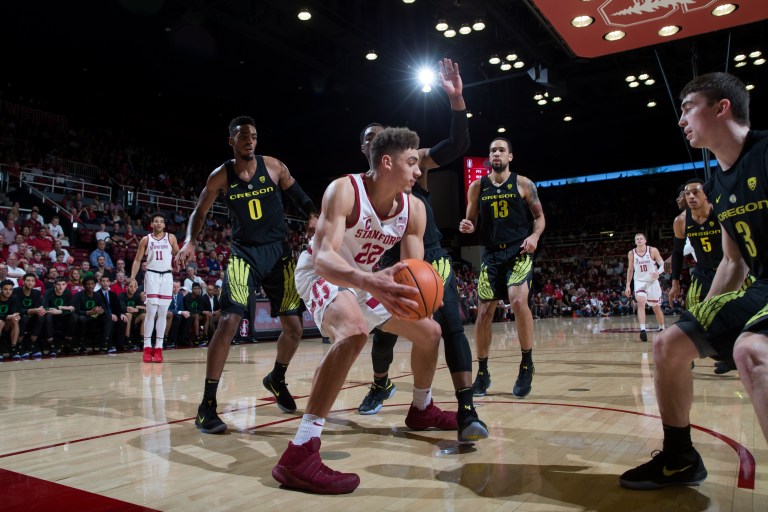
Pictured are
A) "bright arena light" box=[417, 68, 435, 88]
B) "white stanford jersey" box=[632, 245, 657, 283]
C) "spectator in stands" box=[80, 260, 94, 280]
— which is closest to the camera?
"spectator in stands" box=[80, 260, 94, 280]

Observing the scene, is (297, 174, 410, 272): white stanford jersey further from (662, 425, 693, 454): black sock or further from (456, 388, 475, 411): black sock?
(662, 425, 693, 454): black sock

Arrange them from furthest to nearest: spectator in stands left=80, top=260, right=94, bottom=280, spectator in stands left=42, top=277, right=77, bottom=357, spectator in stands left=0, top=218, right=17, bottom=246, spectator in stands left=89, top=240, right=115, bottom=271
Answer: spectator in stands left=89, top=240, right=115, bottom=271, spectator in stands left=0, top=218, right=17, bottom=246, spectator in stands left=80, top=260, right=94, bottom=280, spectator in stands left=42, top=277, right=77, bottom=357

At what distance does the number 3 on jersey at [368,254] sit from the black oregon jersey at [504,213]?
210 cm

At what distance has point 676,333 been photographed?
2236 millimetres

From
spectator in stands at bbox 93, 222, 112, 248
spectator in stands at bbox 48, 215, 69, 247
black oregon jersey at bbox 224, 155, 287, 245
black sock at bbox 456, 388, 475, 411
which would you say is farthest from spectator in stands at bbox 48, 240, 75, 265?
black sock at bbox 456, 388, 475, 411

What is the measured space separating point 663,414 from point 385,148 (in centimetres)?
174

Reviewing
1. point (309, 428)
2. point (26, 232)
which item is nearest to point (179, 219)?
point (26, 232)

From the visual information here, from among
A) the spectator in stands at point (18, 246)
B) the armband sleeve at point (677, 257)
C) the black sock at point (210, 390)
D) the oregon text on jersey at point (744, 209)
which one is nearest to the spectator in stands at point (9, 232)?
the spectator in stands at point (18, 246)

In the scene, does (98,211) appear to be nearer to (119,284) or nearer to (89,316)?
(119,284)

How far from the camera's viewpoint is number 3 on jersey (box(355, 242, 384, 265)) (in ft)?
9.95

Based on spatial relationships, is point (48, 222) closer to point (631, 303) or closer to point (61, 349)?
point (61, 349)

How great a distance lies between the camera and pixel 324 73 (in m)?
17.2

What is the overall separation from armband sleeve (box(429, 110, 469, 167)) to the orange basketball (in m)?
1.25

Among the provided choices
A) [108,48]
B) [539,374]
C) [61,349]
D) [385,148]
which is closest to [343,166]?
[108,48]
